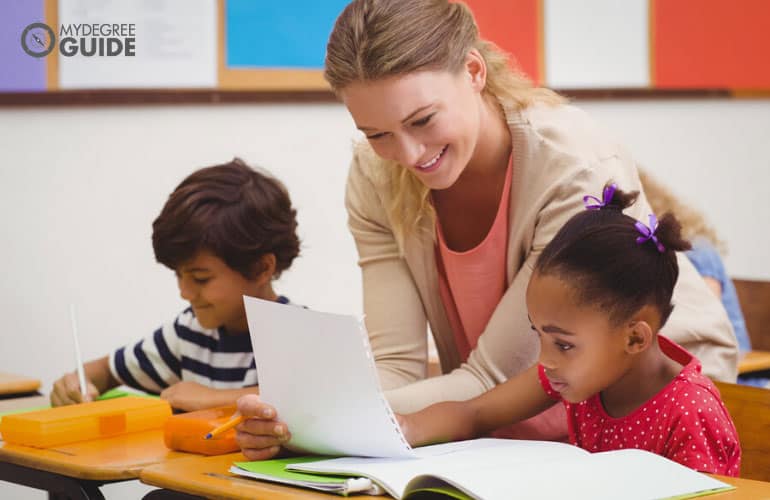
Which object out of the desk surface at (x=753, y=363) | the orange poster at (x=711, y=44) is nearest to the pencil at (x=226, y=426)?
the desk surface at (x=753, y=363)

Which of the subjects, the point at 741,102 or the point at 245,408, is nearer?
the point at 245,408

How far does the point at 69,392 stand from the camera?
1885mm

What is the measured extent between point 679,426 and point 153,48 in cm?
202

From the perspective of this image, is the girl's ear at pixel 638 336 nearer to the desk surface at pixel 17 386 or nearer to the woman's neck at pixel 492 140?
the woman's neck at pixel 492 140

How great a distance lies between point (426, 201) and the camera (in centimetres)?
176

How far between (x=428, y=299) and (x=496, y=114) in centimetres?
31

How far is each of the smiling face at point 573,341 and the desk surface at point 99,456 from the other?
462 mm

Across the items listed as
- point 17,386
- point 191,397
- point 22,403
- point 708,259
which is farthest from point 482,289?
point 708,259

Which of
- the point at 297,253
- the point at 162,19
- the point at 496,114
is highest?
the point at 162,19

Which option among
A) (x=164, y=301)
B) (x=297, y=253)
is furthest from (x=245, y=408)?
Answer: (x=164, y=301)

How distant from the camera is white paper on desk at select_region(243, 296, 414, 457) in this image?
1187 mm

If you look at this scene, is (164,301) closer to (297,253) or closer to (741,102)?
(297,253)

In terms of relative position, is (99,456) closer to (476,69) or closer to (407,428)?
(407,428)

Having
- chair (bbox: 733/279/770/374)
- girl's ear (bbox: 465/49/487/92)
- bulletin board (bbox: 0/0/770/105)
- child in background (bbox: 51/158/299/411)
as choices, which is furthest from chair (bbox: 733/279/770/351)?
girl's ear (bbox: 465/49/487/92)
